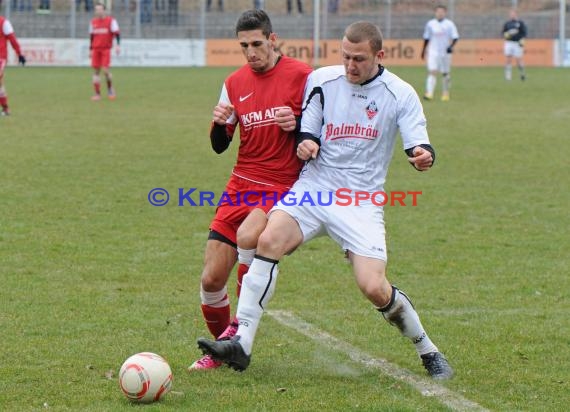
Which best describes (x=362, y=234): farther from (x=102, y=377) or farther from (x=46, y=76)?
(x=46, y=76)

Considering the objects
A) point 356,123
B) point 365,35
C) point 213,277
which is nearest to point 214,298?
point 213,277

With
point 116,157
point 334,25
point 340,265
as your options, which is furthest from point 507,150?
point 334,25

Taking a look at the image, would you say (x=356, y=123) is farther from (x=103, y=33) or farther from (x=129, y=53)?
(x=129, y=53)

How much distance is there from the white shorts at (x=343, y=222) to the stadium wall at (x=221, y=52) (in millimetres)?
31975

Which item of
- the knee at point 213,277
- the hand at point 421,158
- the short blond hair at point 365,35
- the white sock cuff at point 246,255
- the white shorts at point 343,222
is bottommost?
the knee at point 213,277

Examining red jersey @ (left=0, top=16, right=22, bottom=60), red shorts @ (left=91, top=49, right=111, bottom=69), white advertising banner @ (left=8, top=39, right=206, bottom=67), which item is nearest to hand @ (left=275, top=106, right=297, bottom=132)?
red jersey @ (left=0, top=16, right=22, bottom=60)

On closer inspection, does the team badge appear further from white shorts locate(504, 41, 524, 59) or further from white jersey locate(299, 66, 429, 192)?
white shorts locate(504, 41, 524, 59)

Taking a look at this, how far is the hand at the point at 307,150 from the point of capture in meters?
5.80

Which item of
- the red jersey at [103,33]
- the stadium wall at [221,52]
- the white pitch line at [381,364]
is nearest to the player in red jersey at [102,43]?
the red jersey at [103,33]

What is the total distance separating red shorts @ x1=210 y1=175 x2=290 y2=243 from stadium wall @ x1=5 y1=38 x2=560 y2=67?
104 ft

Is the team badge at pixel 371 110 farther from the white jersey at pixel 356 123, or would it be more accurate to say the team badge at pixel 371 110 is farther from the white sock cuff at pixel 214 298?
the white sock cuff at pixel 214 298

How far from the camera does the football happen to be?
17.3 ft

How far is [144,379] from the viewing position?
17.3 ft

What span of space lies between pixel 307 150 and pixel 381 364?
136 centimetres
